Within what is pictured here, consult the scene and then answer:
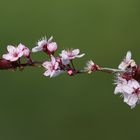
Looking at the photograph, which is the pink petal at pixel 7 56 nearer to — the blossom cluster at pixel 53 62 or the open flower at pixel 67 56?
the blossom cluster at pixel 53 62

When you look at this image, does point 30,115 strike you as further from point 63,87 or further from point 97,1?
point 97,1

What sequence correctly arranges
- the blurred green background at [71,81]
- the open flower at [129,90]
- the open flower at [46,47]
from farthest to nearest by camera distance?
the blurred green background at [71,81] → the open flower at [46,47] → the open flower at [129,90]

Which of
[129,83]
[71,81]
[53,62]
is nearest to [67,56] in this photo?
[53,62]

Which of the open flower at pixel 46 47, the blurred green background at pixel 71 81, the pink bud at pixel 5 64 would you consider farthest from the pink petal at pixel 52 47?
the blurred green background at pixel 71 81

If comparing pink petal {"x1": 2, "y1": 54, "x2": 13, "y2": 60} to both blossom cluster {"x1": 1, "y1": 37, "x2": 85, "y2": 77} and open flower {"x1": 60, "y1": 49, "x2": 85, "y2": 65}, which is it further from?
open flower {"x1": 60, "y1": 49, "x2": 85, "y2": 65}

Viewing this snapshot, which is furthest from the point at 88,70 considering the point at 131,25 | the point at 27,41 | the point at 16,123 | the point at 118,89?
the point at 131,25

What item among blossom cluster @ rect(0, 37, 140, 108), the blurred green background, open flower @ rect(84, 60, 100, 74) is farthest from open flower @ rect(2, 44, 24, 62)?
the blurred green background

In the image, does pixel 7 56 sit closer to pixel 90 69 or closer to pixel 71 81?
pixel 90 69

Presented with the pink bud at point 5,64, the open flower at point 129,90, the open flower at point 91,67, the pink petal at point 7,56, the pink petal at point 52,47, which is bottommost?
the open flower at point 129,90
